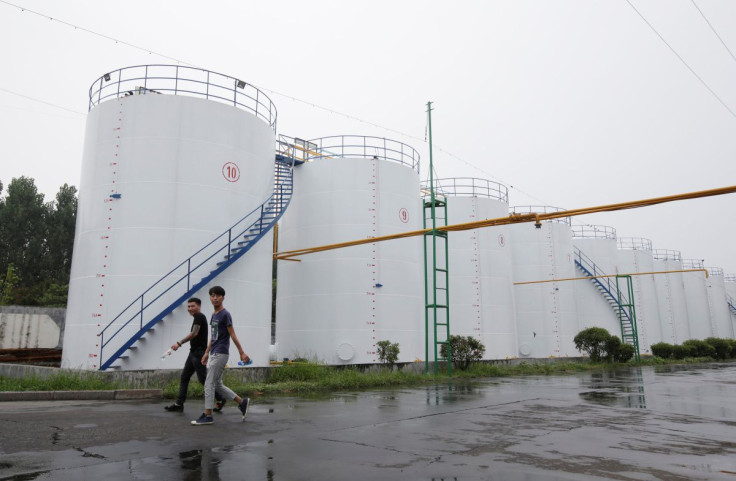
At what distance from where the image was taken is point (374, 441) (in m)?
5.91

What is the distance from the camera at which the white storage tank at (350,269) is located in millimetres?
18500

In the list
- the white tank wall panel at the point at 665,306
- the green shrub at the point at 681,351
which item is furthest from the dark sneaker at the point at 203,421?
the white tank wall panel at the point at 665,306

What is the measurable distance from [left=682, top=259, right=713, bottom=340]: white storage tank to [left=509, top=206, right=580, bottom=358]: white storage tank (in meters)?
23.3

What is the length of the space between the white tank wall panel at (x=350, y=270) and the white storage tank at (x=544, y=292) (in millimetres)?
10355

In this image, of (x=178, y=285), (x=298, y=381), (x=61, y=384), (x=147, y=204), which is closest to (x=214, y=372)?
(x=61, y=384)

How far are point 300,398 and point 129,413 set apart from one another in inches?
144

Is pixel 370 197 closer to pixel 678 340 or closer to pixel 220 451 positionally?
pixel 220 451

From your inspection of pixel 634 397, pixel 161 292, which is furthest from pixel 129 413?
pixel 634 397

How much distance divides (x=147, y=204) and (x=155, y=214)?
0.35 metres

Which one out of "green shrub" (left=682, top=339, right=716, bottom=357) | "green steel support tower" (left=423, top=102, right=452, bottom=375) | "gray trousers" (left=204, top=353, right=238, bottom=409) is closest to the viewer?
"gray trousers" (left=204, top=353, right=238, bottom=409)

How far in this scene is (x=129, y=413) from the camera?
8.21 metres

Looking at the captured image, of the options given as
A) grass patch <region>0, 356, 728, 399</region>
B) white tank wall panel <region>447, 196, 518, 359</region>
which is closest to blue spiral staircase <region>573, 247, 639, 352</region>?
white tank wall panel <region>447, 196, 518, 359</region>

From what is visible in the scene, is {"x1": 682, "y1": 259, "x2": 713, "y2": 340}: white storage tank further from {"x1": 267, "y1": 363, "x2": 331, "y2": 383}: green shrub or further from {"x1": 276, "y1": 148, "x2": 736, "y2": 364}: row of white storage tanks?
{"x1": 267, "y1": 363, "x2": 331, "y2": 383}: green shrub

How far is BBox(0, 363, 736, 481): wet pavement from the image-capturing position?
177 inches
